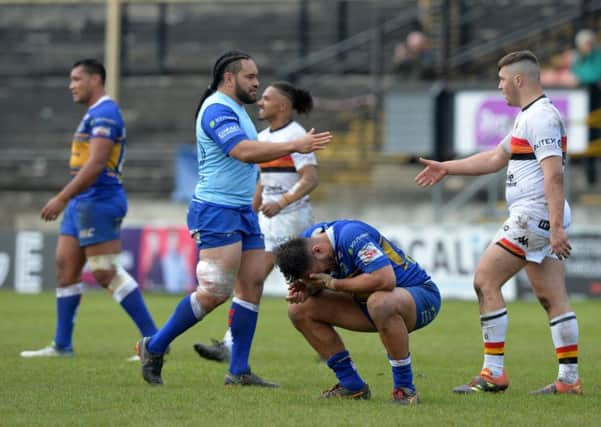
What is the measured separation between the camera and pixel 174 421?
6.91 meters

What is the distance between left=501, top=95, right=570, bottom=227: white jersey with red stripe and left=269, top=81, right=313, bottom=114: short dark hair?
253 cm

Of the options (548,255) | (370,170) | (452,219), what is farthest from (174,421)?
(370,170)

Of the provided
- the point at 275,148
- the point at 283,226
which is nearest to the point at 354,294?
the point at 275,148

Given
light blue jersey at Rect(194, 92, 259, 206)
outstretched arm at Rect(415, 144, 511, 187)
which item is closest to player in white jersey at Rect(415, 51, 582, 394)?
outstretched arm at Rect(415, 144, 511, 187)

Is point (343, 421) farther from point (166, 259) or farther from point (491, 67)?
point (491, 67)

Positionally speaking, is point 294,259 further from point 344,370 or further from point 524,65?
point 524,65

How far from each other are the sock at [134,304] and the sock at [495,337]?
3172 millimetres

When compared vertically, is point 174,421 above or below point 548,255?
below

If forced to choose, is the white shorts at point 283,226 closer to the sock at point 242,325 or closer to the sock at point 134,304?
the sock at point 134,304

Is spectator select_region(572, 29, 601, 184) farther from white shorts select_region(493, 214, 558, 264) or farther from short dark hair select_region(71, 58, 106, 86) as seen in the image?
white shorts select_region(493, 214, 558, 264)

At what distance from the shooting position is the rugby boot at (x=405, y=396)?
7.57 meters

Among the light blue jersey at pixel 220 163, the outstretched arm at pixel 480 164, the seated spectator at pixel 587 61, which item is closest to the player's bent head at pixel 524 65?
the outstretched arm at pixel 480 164

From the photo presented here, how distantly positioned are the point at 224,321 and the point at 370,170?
9.97m

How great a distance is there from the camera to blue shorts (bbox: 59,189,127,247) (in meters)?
10.3
